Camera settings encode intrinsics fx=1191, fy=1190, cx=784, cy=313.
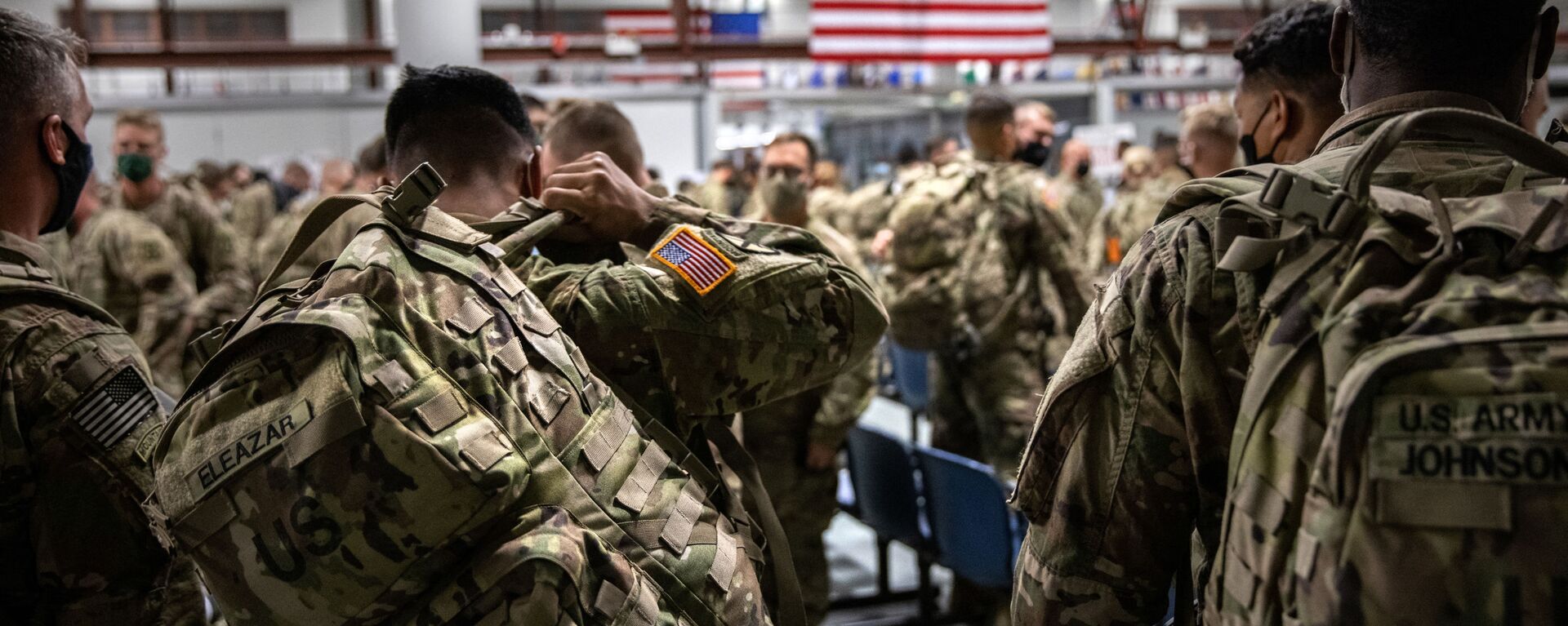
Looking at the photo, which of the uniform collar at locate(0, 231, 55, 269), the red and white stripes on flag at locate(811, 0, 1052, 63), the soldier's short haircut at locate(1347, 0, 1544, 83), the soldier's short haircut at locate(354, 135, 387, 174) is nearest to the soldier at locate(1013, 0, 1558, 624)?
the soldier's short haircut at locate(1347, 0, 1544, 83)

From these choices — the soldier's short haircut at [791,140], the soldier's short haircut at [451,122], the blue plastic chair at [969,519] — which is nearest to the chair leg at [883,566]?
the blue plastic chair at [969,519]

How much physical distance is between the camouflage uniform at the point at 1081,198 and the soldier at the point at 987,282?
394 cm

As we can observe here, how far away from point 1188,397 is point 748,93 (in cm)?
1247

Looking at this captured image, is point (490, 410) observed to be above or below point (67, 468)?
above

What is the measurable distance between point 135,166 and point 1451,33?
5064 millimetres

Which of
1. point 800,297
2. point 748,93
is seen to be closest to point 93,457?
point 800,297

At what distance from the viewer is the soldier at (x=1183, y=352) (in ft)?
3.92

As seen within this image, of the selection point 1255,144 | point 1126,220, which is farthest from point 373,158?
point 1126,220

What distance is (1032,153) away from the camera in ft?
17.0

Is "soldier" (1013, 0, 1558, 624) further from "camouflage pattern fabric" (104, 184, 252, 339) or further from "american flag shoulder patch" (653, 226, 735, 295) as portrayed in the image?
"camouflage pattern fabric" (104, 184, 252, 339)

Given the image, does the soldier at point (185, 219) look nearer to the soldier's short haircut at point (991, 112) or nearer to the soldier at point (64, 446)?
the soldier's short haircut at point (991, 112)

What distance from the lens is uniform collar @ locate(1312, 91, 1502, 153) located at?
3.98 ft

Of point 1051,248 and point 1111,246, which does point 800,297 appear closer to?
point 1051,248

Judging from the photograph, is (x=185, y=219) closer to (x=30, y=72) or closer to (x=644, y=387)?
(x=30, y=72)
